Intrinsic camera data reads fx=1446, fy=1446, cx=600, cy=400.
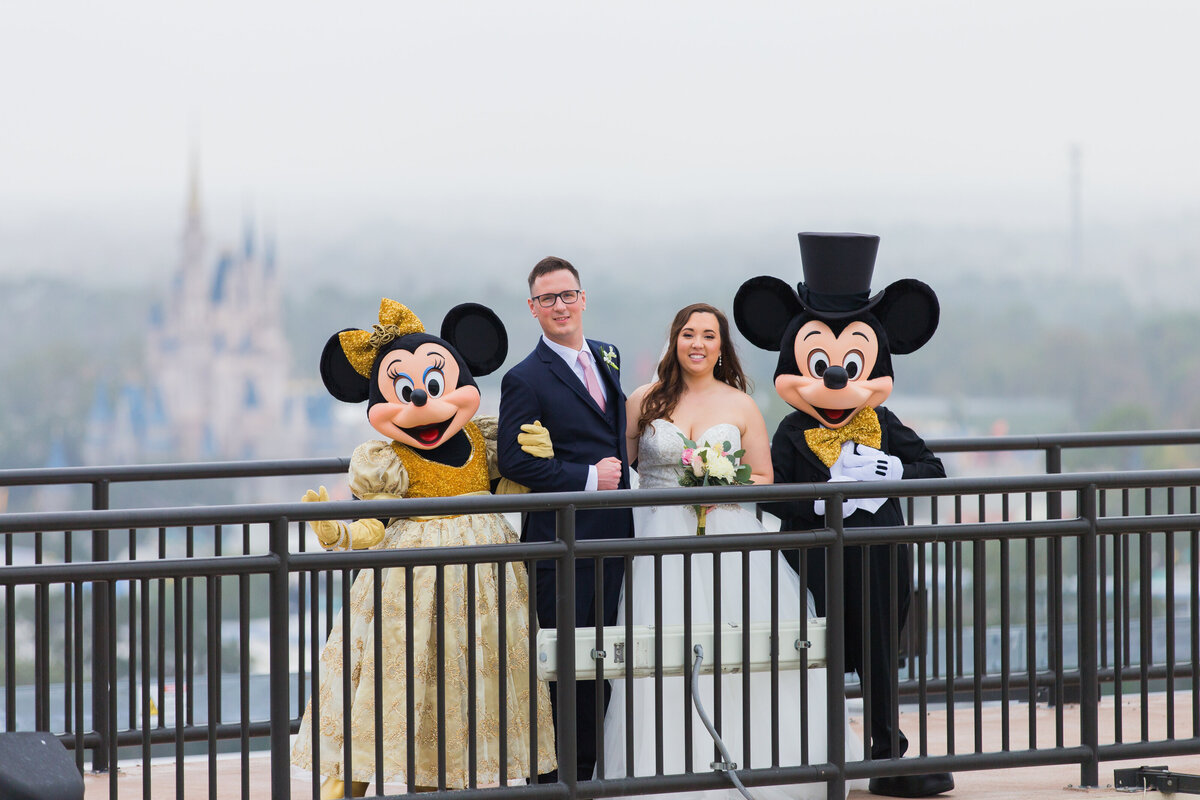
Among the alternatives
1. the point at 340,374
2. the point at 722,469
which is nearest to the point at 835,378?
the point at 722,469

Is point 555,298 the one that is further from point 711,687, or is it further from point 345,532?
point 711,687

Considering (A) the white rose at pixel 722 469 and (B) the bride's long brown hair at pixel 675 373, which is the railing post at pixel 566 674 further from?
(B) the bride's long brown hair at pixel 675 373

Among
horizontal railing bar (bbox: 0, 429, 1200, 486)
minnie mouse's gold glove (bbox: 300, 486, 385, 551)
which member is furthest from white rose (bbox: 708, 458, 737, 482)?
horizontal railing bar (bbox: 0, 429, 1200, 486)

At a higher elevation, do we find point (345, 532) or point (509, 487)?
point (509, 487)

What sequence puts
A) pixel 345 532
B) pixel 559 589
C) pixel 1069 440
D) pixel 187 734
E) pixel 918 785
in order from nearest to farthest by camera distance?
pixel 559 589
pixel 345 532
pixel 918 785
pixel 187 734
pixel 1069 440

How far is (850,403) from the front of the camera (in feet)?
15.0

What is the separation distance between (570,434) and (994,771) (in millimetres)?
1938

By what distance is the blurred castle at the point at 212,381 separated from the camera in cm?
7325

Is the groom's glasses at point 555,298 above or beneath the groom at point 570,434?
above

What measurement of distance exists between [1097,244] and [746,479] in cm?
7634

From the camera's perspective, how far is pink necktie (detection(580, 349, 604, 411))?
179 inches

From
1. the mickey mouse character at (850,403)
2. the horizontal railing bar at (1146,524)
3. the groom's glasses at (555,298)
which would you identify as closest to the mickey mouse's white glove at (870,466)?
the mickey mouse character at (850,403)

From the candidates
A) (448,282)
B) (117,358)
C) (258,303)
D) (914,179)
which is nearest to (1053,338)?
(914,179)

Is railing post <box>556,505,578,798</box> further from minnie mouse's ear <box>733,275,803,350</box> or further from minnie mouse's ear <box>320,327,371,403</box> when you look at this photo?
minnie mouse's ear <box>733,275,803,350</box>
